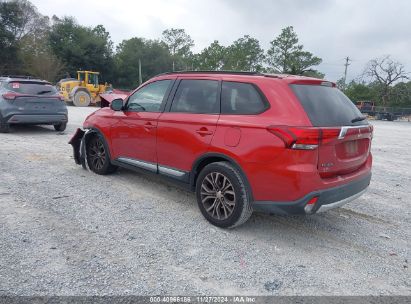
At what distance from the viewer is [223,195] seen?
154 inches

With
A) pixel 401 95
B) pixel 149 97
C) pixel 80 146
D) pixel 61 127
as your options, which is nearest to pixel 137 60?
pixel 401 95

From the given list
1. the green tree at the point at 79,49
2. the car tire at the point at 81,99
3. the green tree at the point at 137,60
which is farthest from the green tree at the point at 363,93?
the car tire at the point at 81,99

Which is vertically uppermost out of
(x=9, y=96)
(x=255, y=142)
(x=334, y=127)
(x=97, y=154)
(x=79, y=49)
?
(x=79, y=49)

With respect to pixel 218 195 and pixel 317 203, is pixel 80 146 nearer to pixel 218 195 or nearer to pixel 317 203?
pixel 218 195

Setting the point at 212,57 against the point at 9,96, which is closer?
the point at 9,96

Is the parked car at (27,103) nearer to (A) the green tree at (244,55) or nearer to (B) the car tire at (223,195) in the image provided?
(B) the car tire at (223,195)

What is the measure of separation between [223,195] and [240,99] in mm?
1090

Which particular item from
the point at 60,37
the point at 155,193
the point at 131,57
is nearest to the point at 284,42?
the point at 131,57

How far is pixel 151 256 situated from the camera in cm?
333

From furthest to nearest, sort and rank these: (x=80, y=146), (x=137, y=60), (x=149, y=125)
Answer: (x=137, y=60)
(x=80, y=146)
(x=149, y=125)

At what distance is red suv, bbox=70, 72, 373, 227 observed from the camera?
3361mm

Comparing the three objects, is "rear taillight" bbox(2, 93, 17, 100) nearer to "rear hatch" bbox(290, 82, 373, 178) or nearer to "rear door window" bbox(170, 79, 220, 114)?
"rear door window" bbox(170, 79, 220, 114)

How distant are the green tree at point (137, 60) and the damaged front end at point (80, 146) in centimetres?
5121

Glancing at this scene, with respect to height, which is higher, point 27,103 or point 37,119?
point 27,103
